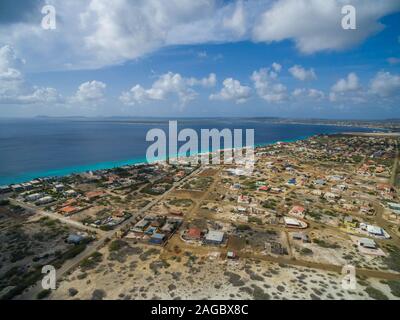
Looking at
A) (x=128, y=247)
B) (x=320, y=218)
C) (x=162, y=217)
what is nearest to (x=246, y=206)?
(x=320, y=218)

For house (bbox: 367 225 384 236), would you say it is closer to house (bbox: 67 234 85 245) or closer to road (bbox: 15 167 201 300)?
road (bbox: 15 167 201 300)

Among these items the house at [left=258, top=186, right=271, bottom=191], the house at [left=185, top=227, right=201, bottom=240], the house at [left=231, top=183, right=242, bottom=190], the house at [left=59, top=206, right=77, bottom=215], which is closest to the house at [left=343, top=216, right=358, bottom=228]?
the house at [left=258, top=186, right=271, bottom=191]

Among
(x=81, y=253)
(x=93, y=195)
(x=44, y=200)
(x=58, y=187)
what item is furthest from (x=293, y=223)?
(x=58, y=187)

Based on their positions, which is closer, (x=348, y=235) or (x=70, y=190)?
(x=348, y=235)

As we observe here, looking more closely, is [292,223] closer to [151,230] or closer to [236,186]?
[236,186]

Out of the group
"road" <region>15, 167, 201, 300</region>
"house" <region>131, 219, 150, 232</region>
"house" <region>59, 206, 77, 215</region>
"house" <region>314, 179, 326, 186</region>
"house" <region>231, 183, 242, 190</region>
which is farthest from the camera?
"house" <region>314, 179, 326, 186</region>
